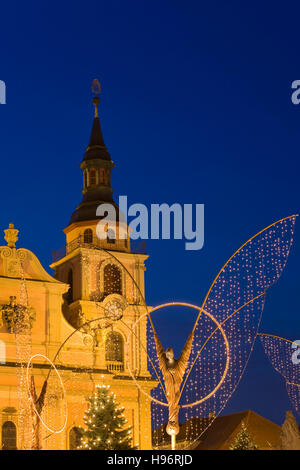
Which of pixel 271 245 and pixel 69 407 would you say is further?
pixel 69 407

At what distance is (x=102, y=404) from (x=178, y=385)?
9785mm

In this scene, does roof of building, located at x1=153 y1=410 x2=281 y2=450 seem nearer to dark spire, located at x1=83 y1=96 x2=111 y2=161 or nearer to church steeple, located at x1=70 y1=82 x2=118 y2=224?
church steeple, located at x1=70 y1=82 x2=118 y2=224

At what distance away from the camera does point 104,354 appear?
57438 millimetres

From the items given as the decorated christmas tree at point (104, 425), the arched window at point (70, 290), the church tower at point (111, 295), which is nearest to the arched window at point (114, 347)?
the church tower at point (111, 295)

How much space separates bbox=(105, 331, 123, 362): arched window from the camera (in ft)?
193

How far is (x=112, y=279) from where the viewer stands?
60.6 meters

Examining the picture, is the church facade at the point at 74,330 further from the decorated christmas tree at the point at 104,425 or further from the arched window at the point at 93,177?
the decorated christmas tree at the point at 104,425

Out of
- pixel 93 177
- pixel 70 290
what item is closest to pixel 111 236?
pixel 70 290

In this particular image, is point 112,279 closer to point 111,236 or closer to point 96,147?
point 111,236

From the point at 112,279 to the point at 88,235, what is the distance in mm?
3324

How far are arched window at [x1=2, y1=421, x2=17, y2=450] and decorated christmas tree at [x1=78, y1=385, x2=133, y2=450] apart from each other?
8.60 m

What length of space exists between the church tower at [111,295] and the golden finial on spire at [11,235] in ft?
17.1

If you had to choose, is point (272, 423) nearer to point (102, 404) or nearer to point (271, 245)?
point (102, 404)
